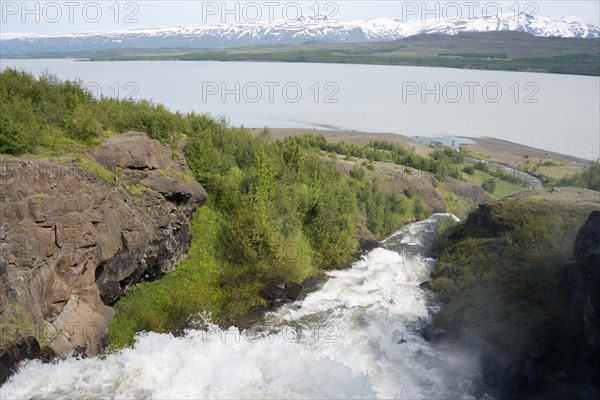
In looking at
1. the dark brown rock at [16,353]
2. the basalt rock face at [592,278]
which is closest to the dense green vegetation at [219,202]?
the dark brown rock at [16,353]

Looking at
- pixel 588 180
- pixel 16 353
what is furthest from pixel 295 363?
pixel 588 180

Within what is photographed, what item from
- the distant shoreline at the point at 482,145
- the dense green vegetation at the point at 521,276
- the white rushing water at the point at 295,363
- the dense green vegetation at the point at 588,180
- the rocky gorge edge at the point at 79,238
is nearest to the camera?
the rocky gorge edge at the point at 79,238

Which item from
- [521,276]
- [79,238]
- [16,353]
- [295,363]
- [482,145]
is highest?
[482,145]

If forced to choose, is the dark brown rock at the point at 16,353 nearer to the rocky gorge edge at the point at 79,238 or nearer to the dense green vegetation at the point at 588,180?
the rocky gorge edge at the point at 79,238

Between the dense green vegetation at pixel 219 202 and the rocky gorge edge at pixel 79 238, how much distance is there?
1.37m

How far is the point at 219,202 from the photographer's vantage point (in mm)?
37625

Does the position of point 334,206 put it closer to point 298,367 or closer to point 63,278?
point 298,367

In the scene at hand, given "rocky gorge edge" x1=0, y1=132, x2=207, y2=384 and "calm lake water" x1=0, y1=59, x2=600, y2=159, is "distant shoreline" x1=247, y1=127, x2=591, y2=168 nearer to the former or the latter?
"calm lake water" x1=0, y1=59, x2=600, y2=159

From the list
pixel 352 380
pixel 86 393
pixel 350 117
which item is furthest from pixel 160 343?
pixel 350 117

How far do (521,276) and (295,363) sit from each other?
16.8 metres

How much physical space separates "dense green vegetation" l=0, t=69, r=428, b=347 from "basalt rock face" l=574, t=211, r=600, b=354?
63.3 feet

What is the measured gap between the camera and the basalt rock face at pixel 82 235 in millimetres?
20172

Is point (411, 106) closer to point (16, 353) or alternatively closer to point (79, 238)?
point (79, 238)

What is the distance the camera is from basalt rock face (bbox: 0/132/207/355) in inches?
794
